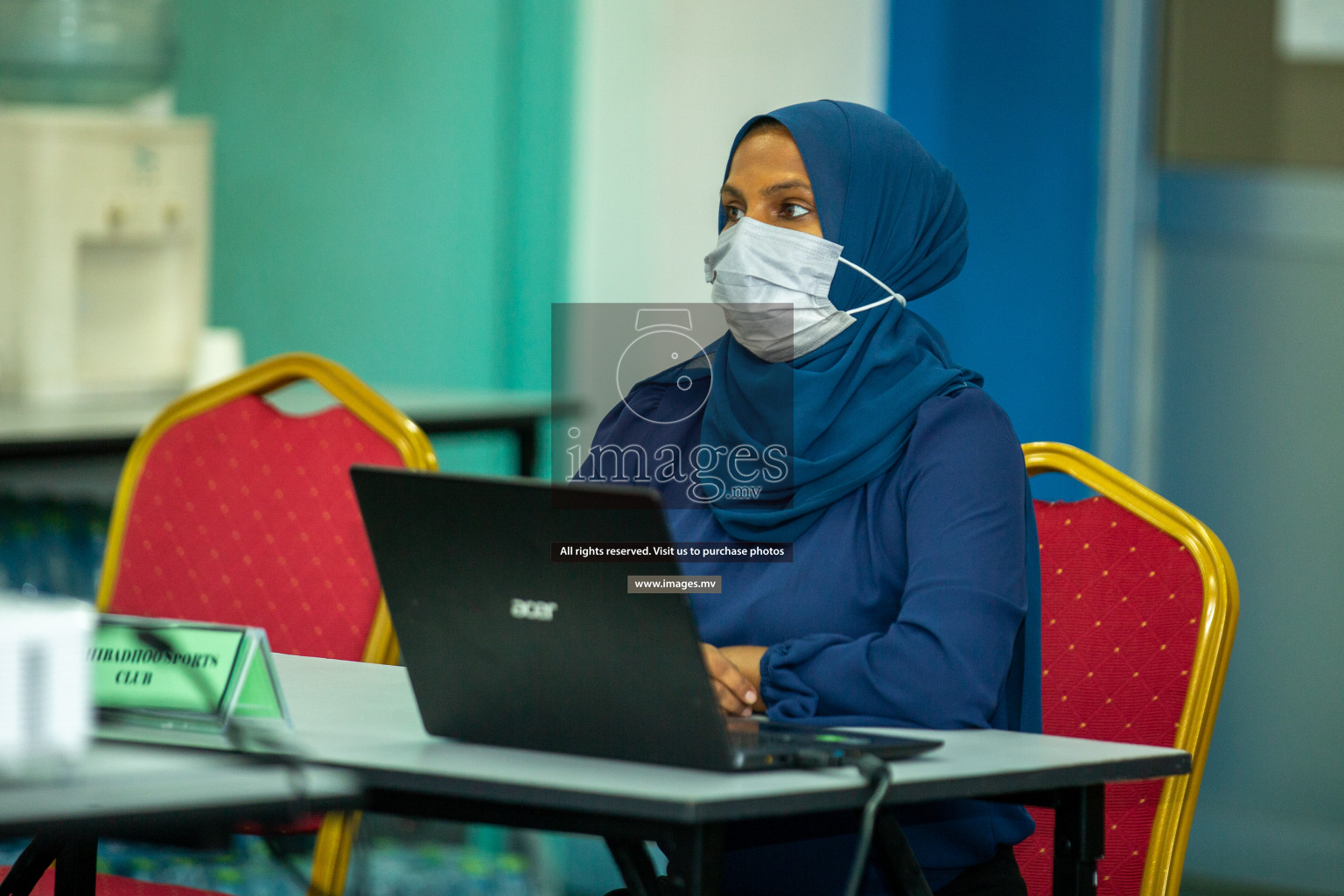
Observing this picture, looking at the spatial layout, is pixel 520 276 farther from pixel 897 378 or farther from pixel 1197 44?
pixel 897 378

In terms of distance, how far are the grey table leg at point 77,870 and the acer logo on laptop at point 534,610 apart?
1.97 ft

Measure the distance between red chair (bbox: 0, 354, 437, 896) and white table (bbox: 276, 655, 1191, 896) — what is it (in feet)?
1.70

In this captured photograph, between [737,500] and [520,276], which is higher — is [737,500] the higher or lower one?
the lower one

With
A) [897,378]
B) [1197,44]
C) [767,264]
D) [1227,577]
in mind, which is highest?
[1197,44]

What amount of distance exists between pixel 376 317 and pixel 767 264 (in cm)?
220

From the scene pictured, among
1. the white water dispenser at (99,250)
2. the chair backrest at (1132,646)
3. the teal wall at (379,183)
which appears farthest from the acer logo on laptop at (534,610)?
the teal wall at (379,183)

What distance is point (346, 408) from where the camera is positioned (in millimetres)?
1898

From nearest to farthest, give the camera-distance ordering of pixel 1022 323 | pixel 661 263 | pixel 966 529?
1. pixel 966 529
2. pixel 1022 323
3. pixel 661 263

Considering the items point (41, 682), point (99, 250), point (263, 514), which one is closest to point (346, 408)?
point (263, 514)

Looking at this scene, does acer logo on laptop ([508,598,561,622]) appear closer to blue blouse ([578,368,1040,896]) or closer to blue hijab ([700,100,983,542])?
blue blouse ([578,368,1040,896])

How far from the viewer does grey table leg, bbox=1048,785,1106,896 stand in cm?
118

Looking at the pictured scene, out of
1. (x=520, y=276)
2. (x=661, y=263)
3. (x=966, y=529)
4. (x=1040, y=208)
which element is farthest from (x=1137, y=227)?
(x=966, y=529)

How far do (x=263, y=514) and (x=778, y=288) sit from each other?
2.32 feet

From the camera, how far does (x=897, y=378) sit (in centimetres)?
152
